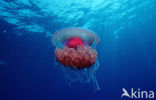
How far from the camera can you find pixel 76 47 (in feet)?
16.0

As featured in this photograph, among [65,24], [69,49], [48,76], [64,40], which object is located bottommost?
[69,49]

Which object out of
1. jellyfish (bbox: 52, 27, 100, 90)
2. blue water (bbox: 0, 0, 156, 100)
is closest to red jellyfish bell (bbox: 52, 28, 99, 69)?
jellyfish (bbox: 52, 27, 100, 90)

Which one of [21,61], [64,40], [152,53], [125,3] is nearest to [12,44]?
[21,61]

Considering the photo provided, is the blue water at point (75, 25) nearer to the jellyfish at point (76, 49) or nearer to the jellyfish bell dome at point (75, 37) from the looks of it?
the jellyfish bell dome at point (75, 37)

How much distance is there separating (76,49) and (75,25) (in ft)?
34.1

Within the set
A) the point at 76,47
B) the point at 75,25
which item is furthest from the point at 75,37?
the point at 75,25

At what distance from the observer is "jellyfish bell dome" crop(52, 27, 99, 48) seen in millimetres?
4984

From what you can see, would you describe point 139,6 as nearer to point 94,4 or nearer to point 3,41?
point 94,4

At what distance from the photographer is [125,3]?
1272 centimetres

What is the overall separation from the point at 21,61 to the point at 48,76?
6.01 meters

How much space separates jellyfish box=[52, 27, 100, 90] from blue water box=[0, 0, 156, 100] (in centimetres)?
641

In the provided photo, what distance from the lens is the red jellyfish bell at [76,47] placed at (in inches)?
177

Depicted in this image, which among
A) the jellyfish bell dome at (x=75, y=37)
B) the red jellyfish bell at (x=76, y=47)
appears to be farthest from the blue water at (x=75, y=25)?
the red jellyfish bell at (x=76, y=47)

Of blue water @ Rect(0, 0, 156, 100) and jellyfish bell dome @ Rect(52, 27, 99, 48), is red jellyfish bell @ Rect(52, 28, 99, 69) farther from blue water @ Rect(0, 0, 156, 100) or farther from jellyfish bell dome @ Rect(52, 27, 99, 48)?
blue water @ Rect(0, 0, 156, 100)
